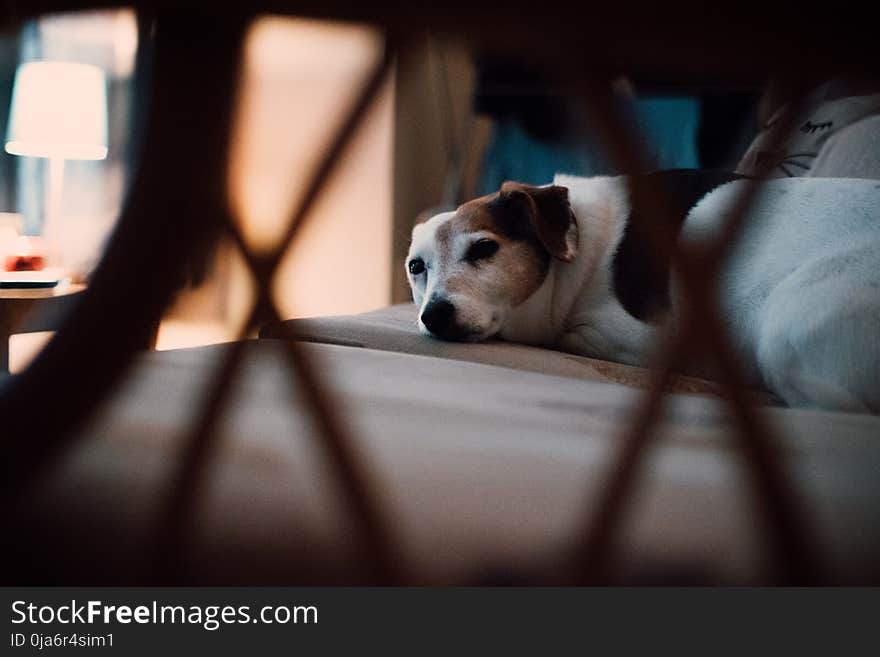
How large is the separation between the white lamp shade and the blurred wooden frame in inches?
102

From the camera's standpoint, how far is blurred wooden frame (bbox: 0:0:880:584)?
1.17 ft

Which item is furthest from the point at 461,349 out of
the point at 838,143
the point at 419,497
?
the point at 838,143

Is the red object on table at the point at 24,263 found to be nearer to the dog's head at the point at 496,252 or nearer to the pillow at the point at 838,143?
the dog's head at the point at 496,252

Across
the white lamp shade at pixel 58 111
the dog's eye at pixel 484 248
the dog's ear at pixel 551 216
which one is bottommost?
the dog's eye at pixel 484 248

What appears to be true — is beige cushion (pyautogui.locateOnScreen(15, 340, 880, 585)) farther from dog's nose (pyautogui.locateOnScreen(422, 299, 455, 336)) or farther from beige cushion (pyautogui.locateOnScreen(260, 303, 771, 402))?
dog's nose (pyautogui.locateOnScreen(422, 299, 455, 336))

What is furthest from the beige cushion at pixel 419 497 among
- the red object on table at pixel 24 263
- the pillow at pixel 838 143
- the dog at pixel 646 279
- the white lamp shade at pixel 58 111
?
the white lamp shade at pixel 58 111

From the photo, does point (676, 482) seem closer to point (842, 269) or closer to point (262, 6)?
point (262, 6)

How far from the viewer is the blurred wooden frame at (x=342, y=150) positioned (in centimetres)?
36

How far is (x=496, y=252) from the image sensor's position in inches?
64.0

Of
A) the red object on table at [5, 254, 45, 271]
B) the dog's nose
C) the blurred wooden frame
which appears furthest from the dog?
the red object on table at [5, 254, 45, 271]

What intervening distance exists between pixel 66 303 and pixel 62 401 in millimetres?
76

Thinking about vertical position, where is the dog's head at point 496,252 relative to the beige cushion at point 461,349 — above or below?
above

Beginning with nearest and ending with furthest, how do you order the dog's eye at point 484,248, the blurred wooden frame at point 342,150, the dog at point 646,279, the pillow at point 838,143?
1. the blurred wooden frame at point 342,150
2. the dog at point 646,279
3. the dog's eye at point 484,248
4. the pillow at point 838,143

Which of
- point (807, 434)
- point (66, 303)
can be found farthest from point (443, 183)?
point (66, 303)
